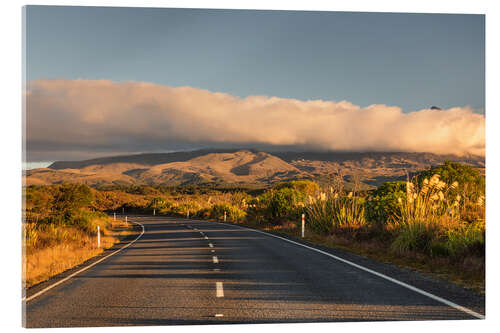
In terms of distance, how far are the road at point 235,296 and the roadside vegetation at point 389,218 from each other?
71.7 inches

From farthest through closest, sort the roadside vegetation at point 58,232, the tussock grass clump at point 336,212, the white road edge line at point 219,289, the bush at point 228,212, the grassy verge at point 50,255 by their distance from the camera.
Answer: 1. the bush at point 228,212
2. the tussock grass clump at point 336,212
3. the roadside vegetation at point 58,232
4. the grassy verge at point 50,255
5. the white road edge line at point 219,289

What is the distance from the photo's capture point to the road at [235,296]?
6.45m

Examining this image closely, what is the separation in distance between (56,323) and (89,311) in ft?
1.97

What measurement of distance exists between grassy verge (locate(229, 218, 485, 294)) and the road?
0.78 metres

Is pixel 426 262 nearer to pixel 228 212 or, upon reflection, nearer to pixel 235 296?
pixel 235 296

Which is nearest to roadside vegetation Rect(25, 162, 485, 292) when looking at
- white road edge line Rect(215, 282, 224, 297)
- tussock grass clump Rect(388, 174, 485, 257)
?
tussock grass clump Rect(388, 174, 485, 257)

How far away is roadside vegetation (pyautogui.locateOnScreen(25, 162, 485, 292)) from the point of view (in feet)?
35.8

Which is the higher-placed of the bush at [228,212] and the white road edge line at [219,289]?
the white road edge line at [219,289]

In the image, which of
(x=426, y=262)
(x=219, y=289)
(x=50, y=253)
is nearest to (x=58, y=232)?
(x=50, y=253)

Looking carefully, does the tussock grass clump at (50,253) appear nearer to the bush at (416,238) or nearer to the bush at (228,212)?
the bush at (416,238)

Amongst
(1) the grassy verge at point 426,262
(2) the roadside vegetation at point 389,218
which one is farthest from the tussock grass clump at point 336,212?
(1) the grassy verge at point 426,262

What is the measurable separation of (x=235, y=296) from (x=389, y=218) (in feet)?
33.5

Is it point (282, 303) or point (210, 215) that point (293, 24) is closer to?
point (282, 303)

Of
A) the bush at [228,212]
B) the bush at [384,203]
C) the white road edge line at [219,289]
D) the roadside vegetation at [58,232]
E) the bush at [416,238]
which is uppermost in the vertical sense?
the bush at [384,203]
